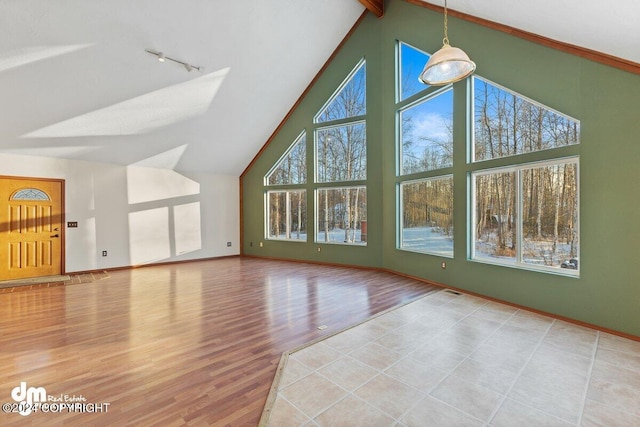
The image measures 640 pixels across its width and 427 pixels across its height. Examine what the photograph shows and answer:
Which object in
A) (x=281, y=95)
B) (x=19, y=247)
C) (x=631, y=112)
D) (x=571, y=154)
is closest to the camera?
(x=631, y=112)

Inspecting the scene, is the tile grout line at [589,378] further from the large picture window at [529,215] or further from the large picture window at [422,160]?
the large picture window at [422,160]

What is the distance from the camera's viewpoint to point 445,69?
2646 mm

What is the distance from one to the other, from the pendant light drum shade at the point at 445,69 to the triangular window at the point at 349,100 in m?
3.97

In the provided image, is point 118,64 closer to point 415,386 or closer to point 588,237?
point 415,386

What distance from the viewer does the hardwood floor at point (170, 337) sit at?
6.43 feet

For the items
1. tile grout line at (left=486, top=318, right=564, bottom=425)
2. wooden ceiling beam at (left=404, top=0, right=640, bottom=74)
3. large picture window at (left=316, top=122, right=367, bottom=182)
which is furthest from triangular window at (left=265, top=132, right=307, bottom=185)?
tile grout line at (left=486, top=318, right=564, bottom=425)

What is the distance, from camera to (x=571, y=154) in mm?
3365

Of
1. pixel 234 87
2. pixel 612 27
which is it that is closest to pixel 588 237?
pixel 612 27

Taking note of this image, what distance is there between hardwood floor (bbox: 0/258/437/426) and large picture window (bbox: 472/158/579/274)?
1382 mm

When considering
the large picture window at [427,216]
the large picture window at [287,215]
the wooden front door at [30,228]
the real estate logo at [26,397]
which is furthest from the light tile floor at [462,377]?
the wooden front door at [30,228]

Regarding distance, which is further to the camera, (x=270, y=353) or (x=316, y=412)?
(x=270, y=353)

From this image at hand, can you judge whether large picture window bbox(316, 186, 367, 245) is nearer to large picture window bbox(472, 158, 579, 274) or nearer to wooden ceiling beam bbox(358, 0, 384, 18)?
large picture window bbox(472, 158, 579, 274)

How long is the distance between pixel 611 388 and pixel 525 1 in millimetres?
3810

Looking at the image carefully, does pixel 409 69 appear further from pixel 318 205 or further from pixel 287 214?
pixel 287 214
